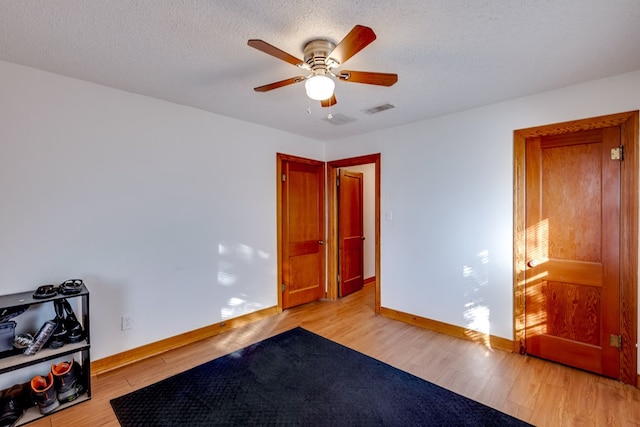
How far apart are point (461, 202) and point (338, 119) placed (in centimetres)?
165

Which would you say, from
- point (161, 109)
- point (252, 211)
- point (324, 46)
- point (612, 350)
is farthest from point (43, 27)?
point (612, 350)

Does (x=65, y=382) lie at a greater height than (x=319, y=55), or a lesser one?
→ lesser

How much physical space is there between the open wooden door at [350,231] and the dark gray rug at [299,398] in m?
2.00

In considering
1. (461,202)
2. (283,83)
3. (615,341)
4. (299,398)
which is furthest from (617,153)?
(299,398)

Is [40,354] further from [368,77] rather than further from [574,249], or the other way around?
[574,249]

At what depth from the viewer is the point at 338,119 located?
3.35m

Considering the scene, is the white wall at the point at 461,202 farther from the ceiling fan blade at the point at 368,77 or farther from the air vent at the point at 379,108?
the ceiling fan blade at the point at 368,77

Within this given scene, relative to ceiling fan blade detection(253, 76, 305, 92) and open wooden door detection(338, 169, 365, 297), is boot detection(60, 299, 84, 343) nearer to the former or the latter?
ceiling fan blade detection(253, 76, 305, 92)

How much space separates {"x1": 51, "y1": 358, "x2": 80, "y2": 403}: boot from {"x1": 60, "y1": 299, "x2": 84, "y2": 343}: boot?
20 cm

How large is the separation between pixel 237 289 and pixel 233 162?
149 centimetres

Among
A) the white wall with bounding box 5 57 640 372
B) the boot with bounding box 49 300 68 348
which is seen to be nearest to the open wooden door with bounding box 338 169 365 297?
the white wall with bounding box 5 57 640 372

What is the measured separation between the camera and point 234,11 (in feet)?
5.10

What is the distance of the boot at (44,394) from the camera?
192 cm

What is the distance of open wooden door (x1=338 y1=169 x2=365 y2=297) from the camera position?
15.0ft
